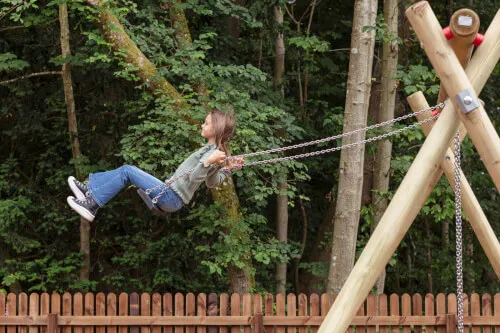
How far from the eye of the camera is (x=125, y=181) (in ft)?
22.8

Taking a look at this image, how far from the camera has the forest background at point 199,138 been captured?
36.7 feet

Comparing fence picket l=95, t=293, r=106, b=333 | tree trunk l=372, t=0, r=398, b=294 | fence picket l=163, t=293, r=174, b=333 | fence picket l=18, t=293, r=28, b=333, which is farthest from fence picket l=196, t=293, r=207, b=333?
tree trunk l=372, t=0, r=398, b=294

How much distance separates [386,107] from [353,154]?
177cm

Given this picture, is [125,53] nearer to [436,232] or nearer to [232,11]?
[232,11]

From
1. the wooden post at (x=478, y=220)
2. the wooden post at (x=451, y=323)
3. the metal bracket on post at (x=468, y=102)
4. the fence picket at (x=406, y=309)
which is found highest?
the metal bracket on post at (x=468, y=102)

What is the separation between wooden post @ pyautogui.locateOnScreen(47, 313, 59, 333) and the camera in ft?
30.2

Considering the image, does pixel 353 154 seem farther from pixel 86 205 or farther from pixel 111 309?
pixel 86 205

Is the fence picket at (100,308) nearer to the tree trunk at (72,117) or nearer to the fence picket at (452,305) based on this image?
the fence picket at (452,305)

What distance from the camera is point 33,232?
13812mm

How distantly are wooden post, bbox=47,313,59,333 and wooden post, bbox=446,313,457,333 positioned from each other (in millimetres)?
3783

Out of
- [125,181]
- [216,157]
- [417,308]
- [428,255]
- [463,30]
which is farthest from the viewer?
[428,255]

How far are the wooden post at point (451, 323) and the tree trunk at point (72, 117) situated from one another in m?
5.64

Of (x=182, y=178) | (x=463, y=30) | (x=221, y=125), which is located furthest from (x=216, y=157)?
(x=463, y=30)

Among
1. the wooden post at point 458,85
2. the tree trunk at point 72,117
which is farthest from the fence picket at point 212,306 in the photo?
the wooden post at point 458,85
